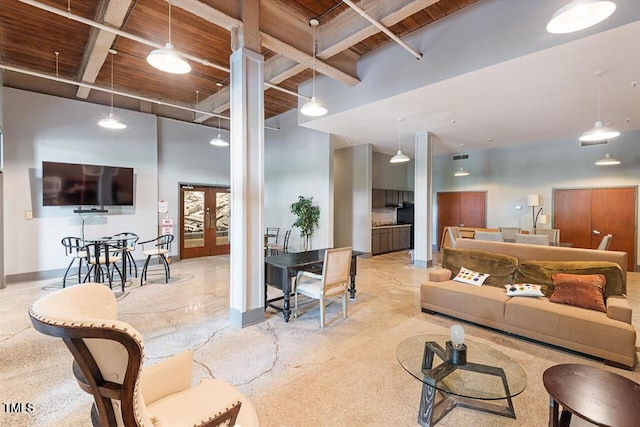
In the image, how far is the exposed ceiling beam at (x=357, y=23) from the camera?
11.2ft

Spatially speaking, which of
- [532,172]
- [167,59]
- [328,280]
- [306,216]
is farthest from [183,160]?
[532,172]

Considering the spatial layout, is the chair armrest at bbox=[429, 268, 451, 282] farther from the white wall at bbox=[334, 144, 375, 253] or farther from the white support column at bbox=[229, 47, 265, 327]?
the white wall at bbox=[334, 144, 375, 253]

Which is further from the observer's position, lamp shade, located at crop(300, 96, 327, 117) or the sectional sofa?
lamp shade, located at crop(300, 96, 327, 117)

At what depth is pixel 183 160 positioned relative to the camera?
7.56 meters

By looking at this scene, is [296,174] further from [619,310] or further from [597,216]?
[597,216]

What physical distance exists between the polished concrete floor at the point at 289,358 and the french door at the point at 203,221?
10.2ft

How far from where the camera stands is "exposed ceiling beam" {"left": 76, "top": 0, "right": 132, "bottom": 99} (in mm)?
3268

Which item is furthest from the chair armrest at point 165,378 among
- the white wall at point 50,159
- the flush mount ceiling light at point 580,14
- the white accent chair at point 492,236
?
the white wall at point 50,159

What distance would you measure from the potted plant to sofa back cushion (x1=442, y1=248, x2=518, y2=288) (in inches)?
146

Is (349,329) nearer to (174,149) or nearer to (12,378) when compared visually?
(12,378)

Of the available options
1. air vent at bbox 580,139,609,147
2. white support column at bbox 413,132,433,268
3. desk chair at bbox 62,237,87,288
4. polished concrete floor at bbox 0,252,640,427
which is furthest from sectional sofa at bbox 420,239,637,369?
desk chair at bbox 62,237,87,288

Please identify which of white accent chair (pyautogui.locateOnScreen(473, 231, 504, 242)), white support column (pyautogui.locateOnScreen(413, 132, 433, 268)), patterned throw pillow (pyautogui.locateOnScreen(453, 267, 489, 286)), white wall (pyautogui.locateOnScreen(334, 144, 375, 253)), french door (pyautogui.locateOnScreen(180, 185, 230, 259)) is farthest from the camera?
white wall (pyautogui.locateOnScreen(334, 144, 375, 253))

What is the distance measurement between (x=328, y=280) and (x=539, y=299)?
92.8 inches

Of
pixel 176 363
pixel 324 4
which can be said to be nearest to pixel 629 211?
pixel 324 4
